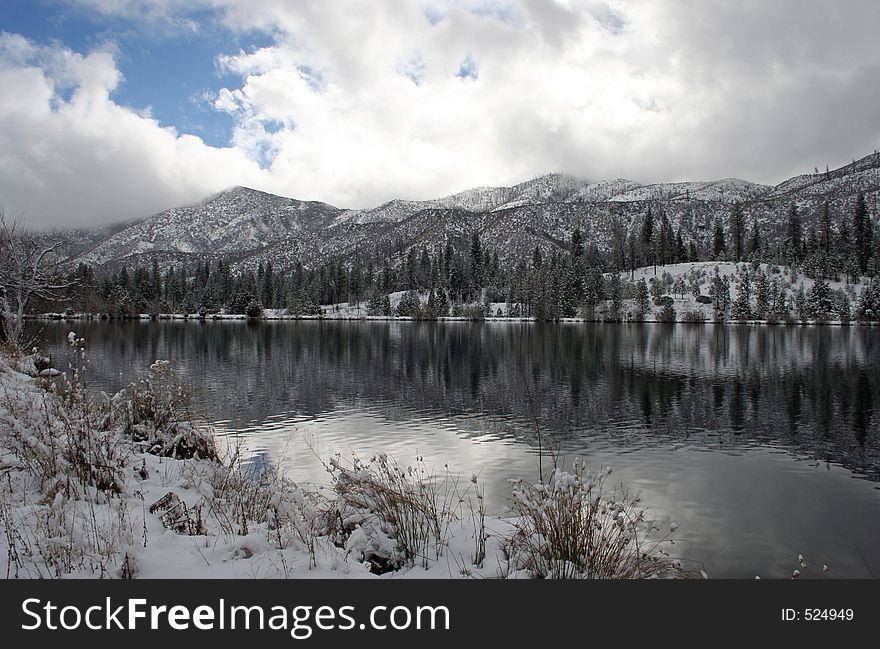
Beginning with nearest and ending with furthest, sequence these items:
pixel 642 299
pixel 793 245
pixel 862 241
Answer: pixel 642 299 < pixel 862 241 < pixel 793 245

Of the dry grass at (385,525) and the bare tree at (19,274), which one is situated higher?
the bare tree at (19,274)

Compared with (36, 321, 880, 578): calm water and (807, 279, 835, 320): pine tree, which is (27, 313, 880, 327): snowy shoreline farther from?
(36, 321, 880, 578): calm water

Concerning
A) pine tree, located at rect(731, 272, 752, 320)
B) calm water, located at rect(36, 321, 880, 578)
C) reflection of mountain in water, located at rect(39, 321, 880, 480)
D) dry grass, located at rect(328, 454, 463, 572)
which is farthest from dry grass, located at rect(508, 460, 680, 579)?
pine tree, located at rect(731, 272, 752, 320)

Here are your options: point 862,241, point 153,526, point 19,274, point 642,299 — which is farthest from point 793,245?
point 153,526

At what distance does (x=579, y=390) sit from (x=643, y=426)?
28.2 ft

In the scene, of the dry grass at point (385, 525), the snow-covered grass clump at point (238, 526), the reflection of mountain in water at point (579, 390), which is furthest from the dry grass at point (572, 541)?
the reflection of mountain in water at point (579, 390)

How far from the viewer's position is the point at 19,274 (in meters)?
21.7

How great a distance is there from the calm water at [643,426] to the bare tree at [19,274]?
535cm

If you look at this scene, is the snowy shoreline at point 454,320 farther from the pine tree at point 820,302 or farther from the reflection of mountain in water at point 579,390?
the reflection of mountain in water at point 579,390

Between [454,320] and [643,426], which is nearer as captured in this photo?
[643,426]

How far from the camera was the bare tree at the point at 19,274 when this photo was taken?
847 inches

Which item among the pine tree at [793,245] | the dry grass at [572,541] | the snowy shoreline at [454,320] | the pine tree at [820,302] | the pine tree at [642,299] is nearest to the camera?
the dry grass at [572,541]

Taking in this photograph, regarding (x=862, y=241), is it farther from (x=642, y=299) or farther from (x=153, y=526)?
(x=153, y=526)

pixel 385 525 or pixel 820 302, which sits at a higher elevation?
pixel 820 302
